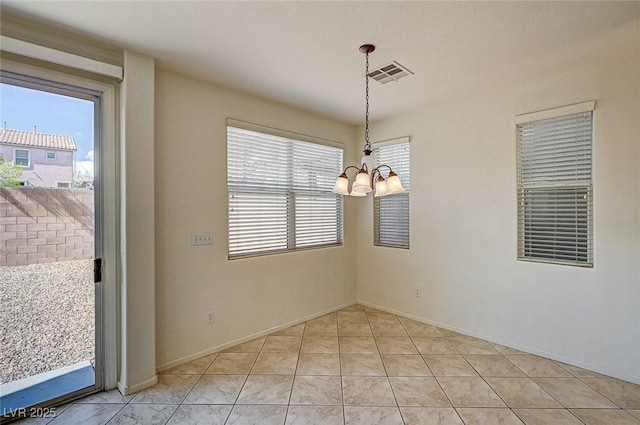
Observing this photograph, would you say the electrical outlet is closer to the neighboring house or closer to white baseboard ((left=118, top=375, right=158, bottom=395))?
the neighboring house

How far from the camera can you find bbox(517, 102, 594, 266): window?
276 cm

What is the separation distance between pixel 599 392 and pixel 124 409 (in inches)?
145

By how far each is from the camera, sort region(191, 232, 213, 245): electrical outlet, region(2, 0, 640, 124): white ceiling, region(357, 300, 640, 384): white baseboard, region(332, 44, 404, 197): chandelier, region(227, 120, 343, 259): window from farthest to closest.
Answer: region(227, 120, 343, 259): window
region(191, 232, 213, 245): electrical outlet
region(357, 300, 640, 384): white baseboard
region(332, 44, 404, 197): chandelier
region(2, 0, 640, 124): white ceiling

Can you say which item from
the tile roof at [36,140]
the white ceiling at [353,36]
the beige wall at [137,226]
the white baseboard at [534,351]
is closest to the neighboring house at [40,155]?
the tile roof at [36,140]

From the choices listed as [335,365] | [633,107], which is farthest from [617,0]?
[335,365]

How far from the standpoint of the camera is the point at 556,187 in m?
2.91

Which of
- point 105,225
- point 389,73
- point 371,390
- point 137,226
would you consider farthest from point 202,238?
point 389,73

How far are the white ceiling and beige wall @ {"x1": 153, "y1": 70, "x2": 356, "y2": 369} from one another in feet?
1.04

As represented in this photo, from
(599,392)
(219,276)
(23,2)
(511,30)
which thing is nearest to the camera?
(23,2)

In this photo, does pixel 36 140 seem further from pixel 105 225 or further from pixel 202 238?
pixel 202 238

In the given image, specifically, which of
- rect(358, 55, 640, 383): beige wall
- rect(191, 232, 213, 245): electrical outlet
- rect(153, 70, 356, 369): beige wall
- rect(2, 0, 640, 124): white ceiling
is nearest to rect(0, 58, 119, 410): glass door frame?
rect(153, 70, 356, 369): beige wall

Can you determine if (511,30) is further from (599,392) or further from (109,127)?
(109,127)

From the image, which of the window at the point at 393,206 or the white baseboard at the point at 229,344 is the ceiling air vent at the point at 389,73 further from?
the white baseboard at the point at 229,344

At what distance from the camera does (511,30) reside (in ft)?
7.07
